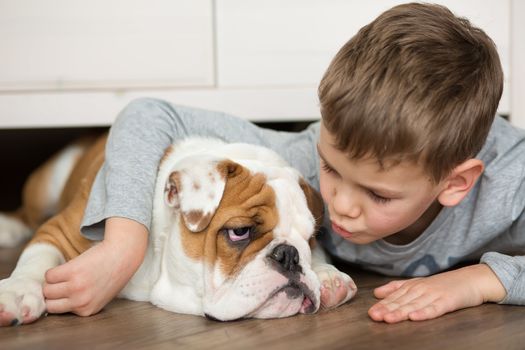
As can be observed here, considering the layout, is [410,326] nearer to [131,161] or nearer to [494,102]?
[494,102]

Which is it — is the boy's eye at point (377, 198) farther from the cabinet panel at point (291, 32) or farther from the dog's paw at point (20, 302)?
the cabinet panel at point (291, 32)

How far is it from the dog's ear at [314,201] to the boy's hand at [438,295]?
0.21 metres

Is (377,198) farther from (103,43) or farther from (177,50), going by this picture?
(103,43)

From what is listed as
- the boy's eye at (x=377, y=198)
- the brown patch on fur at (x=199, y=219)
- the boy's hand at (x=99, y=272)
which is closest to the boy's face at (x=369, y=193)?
the boy's eye at (x=377, y=198)

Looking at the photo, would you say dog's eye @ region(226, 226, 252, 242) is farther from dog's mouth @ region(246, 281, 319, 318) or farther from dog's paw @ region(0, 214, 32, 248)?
dog's paw @ region(0, 214, 32, 248)

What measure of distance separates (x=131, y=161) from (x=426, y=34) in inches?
26.2

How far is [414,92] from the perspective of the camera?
1303 millimetres

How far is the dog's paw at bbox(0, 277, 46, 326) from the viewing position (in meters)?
1.33

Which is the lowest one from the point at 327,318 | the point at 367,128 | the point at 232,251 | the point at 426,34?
the point at 327,318

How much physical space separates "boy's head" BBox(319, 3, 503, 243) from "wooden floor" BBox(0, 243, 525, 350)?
221 mm

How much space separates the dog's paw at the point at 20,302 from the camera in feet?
4.35

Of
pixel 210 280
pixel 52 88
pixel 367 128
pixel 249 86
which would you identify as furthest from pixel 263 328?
pixel 52 88

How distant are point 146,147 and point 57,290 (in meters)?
0.40

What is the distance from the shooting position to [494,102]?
1.42 metres
